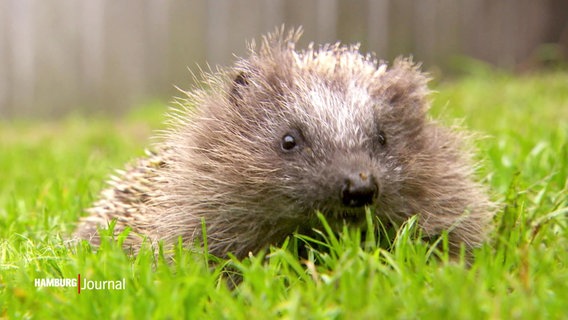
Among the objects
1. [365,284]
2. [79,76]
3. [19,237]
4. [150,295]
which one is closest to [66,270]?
[150,295]

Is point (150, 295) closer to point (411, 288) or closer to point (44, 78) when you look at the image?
point (411, 288)

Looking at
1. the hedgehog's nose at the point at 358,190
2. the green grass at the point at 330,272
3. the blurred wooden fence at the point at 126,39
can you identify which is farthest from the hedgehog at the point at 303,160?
the blurred wooden fence at the point at 126,39

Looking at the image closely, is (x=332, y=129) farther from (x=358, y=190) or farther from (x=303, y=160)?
(x=358, y=190)

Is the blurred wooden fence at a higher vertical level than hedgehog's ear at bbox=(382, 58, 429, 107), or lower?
higher

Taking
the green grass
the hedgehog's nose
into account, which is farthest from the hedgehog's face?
the green grass

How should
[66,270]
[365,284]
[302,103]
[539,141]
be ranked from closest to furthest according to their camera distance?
[365,284]
[66,270]
[302,103]
[539,141]

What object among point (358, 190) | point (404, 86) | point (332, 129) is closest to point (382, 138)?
point (332, 129)

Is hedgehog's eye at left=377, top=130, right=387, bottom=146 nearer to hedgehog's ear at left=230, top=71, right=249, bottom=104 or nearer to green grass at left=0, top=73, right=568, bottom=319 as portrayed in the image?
green grass at left=0, top=73, right=568, bottom=319
